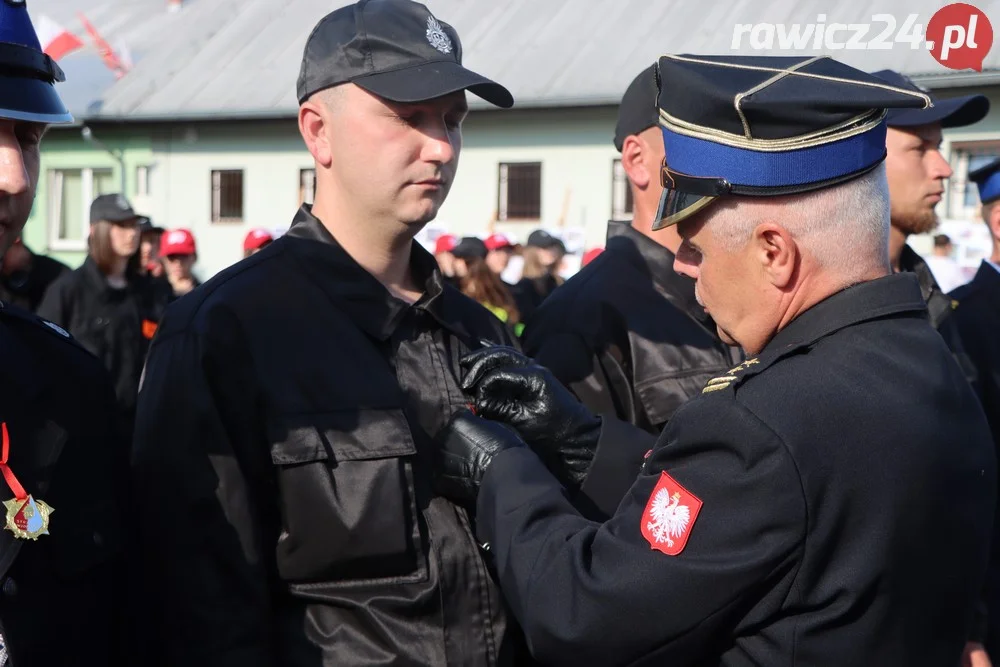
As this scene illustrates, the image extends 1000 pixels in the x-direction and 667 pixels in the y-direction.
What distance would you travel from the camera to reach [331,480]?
2.49 m

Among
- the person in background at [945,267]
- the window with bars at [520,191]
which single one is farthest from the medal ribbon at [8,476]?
the window with bars at [520,191]

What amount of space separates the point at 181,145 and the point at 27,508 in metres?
22.1

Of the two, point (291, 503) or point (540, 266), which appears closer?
point (291, 503)

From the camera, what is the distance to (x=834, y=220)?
2062mm

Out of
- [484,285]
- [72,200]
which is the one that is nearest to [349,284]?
[484,285]

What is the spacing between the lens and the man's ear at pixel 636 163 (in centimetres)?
373

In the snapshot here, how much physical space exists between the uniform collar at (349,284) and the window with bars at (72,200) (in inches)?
902

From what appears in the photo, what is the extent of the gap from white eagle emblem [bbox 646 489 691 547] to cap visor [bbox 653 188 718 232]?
20.2 inches

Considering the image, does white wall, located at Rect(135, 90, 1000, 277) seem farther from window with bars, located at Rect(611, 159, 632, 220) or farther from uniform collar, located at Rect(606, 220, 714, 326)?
uniform collar, located at Rect(606, 220, 714, 326)

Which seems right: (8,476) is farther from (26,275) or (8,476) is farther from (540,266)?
(540,266)

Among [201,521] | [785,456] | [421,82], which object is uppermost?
[421,82]

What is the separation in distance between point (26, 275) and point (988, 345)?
256 inches

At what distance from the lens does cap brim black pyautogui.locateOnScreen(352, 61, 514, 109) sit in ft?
8.61

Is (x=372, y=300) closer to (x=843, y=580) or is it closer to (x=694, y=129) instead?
(x=694, y=129)
